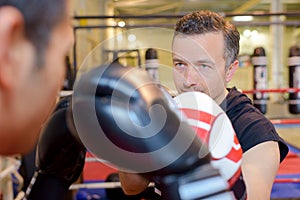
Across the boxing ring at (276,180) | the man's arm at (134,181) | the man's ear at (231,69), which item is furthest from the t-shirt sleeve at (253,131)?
the boxing ring at (276,180)

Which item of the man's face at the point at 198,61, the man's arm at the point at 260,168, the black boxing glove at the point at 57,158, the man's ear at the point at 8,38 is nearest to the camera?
the man's ear at the point at 8,38

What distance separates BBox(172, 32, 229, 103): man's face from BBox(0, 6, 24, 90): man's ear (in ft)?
1.86

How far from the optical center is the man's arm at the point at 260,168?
81 cm

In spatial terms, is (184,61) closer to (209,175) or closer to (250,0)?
(209,175)

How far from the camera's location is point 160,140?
49 cm

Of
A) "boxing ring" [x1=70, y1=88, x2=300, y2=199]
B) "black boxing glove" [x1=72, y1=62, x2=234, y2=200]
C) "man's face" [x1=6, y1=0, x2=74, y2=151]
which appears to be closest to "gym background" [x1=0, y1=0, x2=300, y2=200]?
"boxing ring" [x1=70, y1=88, x2=300, y2=199]

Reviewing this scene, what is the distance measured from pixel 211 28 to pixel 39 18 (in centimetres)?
61

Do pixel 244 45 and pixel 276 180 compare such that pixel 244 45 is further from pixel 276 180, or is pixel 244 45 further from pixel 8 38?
pixel 8 38

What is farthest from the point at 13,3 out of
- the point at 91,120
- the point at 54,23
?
the point at 91,120

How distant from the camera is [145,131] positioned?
0.49m

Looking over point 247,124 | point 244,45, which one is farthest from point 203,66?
point 244,45

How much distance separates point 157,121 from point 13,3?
217 mm

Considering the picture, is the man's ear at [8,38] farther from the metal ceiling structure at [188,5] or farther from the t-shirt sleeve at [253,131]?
the metal ceiling structure at [188,5]

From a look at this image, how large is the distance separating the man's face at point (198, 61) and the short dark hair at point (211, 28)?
1 centimetres
